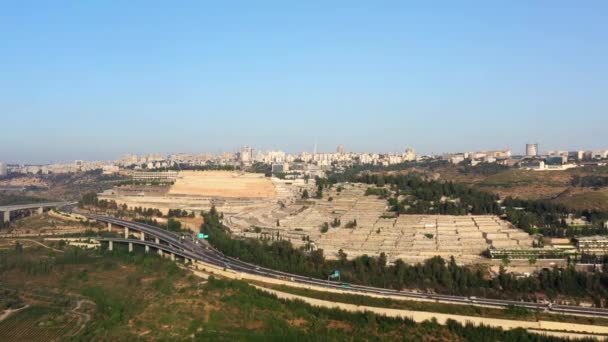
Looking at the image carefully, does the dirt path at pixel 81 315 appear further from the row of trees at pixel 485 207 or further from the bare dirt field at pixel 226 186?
the bare dirt field at pixel 226 186

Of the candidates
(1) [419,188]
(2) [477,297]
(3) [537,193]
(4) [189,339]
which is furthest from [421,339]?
(3) [537,193]

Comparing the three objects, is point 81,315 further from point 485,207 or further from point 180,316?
point 485,207

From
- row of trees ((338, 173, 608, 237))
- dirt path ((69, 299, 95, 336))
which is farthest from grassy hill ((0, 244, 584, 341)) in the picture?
row of trees ((338, 173, 608, 237))

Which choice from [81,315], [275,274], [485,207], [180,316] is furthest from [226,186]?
[180,316]

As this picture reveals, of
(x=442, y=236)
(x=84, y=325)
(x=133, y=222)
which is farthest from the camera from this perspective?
(x=133, y=222)

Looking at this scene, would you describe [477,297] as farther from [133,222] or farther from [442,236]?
[133,222]

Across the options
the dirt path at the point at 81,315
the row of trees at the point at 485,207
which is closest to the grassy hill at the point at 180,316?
the dirt path at the point at 81,315
